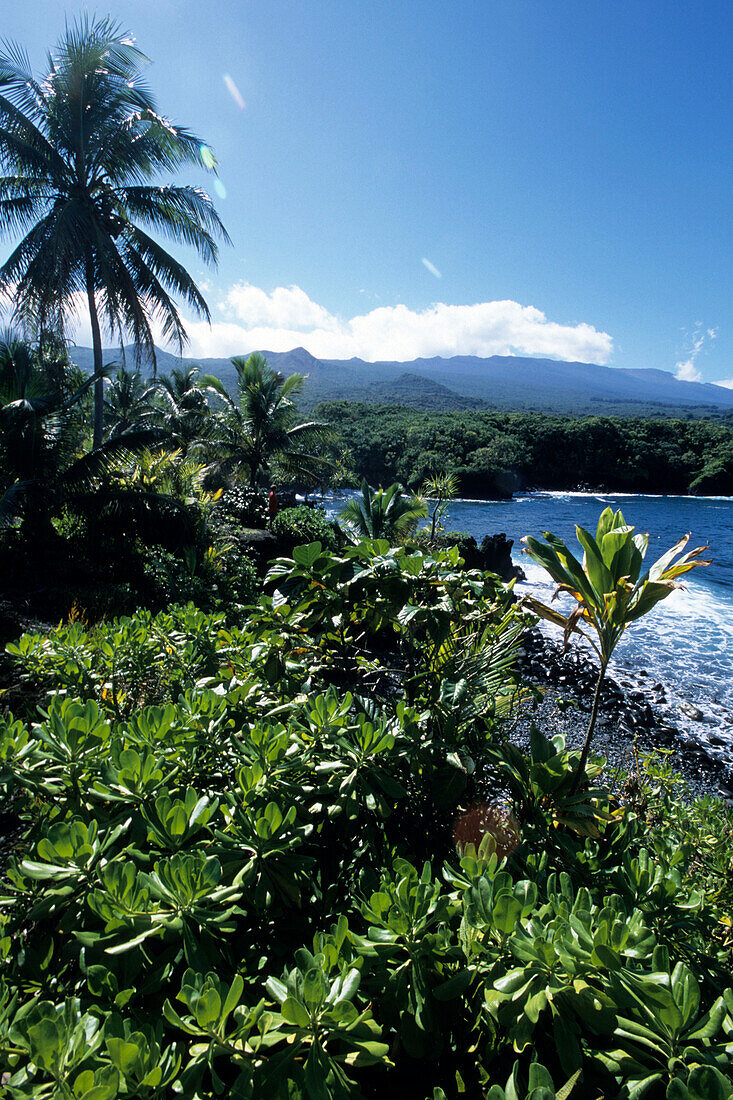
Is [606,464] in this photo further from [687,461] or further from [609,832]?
[609,832]

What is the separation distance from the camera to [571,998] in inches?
33.2

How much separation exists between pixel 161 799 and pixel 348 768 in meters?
0.50

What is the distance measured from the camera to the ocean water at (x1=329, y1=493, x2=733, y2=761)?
883 cm

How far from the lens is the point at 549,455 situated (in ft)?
142

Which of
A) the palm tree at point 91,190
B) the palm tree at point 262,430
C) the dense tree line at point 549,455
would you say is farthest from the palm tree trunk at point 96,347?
the dense tree line at point 549,455

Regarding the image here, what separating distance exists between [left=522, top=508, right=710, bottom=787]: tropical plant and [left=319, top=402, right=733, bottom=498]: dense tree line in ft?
116

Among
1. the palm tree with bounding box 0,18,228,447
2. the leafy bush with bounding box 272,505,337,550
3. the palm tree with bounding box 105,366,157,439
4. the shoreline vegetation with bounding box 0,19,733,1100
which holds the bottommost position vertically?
Result: the leafy bush with bounding box 272,505,337,550

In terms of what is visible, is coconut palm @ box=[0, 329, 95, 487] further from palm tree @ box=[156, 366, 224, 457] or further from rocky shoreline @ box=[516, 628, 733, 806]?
palm tree @ box=[156, 366, 224, 457]

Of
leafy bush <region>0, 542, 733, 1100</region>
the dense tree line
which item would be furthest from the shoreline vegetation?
the dense tree line

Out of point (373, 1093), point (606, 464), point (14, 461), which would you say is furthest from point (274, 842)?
point (606, 464)

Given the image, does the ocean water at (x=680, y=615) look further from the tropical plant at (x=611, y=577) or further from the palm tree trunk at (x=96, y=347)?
the palm tree trunk at (x=96, y=347)

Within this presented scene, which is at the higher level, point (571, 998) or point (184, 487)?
point (571, 998)

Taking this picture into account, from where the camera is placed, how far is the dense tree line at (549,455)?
38188 millimetres

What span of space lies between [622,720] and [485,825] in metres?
7.58
